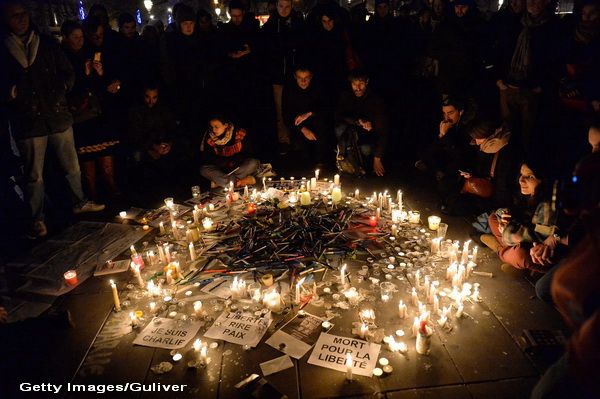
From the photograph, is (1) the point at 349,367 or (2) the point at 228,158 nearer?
(1) the point at 349,367

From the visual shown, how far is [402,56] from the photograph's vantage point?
852 centimetres

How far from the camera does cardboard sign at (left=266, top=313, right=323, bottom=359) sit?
13.0ft

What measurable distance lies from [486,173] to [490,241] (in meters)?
1.23

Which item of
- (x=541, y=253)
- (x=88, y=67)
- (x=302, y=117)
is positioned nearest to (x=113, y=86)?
(x=88, y=67)

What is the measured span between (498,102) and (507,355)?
5596mm

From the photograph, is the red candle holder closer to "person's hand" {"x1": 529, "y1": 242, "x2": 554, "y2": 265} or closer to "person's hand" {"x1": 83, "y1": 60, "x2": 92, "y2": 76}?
"person's hand" {"x1": 83, "y1": 60, "x2": 92, "y2": 76}

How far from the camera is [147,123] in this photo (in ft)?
26.7

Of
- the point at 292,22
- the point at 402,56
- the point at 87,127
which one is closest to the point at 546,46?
the point at 402,56

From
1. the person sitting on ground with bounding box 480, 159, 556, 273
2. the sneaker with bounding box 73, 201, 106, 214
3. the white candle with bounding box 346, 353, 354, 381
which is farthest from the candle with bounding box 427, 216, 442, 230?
the sneaker with bounding box 73, 201, 106, 214

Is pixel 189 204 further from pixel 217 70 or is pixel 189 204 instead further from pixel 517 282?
pixel 517 282

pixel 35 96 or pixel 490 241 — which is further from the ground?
pixel 35 96

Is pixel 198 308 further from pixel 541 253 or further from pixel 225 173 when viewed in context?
pixel 225 173

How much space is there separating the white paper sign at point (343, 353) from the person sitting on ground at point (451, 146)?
3.75 metres

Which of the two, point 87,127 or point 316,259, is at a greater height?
point 87,127
